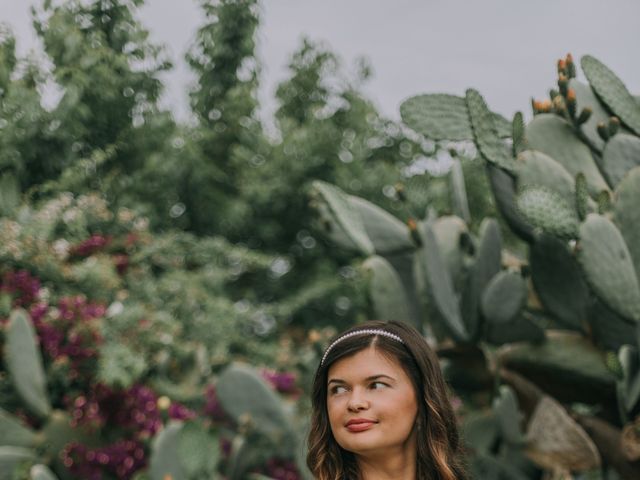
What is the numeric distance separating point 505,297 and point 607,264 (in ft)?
1.44

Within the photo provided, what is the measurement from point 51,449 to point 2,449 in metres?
0.32

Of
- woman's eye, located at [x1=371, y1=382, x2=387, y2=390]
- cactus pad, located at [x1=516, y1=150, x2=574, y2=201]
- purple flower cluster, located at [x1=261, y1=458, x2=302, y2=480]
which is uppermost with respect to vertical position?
cactus pad, located at [x1=516, y1=150, x2=574, y2=201]

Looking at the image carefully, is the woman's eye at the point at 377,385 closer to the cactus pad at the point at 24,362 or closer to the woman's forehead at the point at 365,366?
the woman's forehead at the point at 365,366

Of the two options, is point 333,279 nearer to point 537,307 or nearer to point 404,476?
point 537,307

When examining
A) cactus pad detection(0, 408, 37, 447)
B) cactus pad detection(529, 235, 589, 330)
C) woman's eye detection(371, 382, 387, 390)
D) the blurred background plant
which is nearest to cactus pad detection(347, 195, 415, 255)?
the blurred background plant

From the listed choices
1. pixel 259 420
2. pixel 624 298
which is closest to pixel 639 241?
pixel 624 298

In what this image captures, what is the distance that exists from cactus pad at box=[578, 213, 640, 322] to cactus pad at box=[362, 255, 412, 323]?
0.79m

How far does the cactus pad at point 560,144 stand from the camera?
10.5 feet

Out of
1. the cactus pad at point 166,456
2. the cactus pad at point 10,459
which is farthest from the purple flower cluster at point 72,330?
the cactus pad at point 166,456

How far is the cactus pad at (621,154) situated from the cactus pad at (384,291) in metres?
0.90

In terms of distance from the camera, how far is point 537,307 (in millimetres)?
3467

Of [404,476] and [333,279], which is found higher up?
[333,279]

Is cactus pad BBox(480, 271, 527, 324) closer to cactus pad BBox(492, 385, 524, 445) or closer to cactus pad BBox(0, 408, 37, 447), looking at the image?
cactus pad BBox(492, 385, 524, 445)

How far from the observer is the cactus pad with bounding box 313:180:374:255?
3.42 meters
